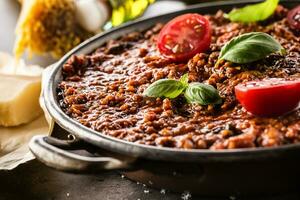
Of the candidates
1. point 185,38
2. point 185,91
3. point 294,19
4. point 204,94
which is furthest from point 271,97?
point 294,19

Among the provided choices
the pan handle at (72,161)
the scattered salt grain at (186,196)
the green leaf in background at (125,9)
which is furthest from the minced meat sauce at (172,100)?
the green leaf in background at (125,9)

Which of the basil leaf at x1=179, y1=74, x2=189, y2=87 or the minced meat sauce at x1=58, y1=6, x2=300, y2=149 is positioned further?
the basil leaf at x1=179, y1=74, x2=189, y2=87

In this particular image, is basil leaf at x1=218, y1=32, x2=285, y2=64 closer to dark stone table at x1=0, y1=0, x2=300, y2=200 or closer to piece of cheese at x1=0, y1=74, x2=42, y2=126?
dark stone table at x1=0, y1=0, x2=300, y2=200

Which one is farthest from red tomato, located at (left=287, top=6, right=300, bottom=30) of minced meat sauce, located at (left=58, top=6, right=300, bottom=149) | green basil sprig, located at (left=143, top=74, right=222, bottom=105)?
green basil sprig, located at (left=143, top=74, right=222, bottom=105)

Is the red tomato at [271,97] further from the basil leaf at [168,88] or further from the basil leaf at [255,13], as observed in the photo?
the basil leaf at [255,13]

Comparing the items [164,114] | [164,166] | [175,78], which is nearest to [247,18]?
[175,78]

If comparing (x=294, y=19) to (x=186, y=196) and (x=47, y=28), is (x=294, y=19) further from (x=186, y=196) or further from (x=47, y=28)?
(x=47, y=28)
